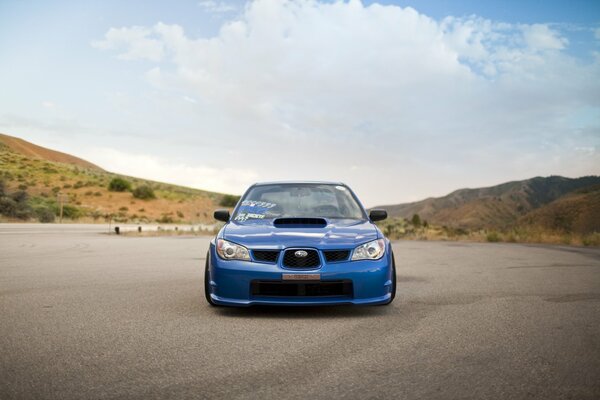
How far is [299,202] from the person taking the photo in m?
7.82

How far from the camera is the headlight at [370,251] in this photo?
238 inches

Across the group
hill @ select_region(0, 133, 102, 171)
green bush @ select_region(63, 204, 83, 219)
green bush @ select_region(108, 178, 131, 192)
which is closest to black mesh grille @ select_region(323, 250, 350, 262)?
green bush @ select_region(63, 204, 83, 219)

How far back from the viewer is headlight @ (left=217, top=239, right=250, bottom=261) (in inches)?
236

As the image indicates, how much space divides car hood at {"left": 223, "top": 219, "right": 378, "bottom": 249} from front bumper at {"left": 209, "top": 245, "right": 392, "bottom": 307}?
0.78 ft

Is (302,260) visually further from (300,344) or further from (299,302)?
(300,344)

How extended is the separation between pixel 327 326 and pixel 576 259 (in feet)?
34.7

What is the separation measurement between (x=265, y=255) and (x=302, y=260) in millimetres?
410

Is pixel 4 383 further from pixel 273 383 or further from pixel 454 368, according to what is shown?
pixel 454 368

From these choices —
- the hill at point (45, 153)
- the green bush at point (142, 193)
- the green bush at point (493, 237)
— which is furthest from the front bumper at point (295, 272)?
the hill at point (45, 153)

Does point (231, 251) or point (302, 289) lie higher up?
point (231, 251)

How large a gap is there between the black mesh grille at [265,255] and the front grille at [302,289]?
25 centimetres

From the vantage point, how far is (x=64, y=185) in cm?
6925

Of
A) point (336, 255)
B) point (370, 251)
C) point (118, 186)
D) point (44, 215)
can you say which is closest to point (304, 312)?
point (336, 255)

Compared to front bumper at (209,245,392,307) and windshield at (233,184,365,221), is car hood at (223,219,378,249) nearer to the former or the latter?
front bumper at (209,245,392,307)
